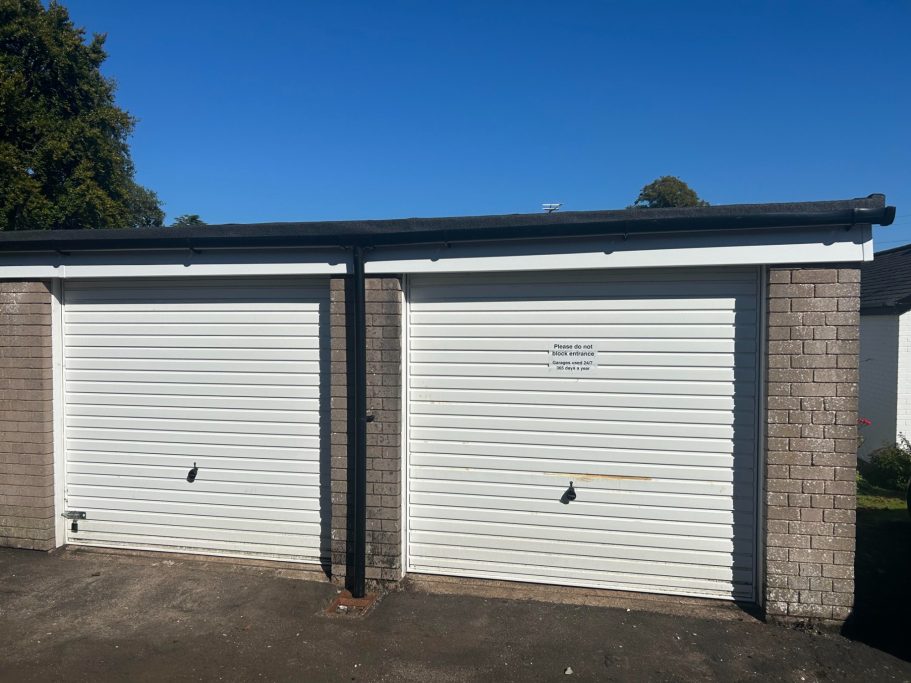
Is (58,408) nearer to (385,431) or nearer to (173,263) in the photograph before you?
(173,263)

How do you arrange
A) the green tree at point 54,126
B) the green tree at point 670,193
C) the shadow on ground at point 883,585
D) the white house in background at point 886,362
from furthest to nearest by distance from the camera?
the green tree at point 670,193
the green tree at point 54,126
the white house in background at point 886,362
the shadow on ground at point 883,585

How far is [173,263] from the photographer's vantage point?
20.3 feet

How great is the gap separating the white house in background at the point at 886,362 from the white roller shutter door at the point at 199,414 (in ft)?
31.2

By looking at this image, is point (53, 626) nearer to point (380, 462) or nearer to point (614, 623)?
point (380, 462)

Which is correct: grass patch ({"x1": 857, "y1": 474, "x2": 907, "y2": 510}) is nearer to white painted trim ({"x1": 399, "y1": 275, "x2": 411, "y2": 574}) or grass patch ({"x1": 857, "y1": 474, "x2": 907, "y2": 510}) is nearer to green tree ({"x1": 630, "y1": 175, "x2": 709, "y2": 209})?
white painted trim ({"x1": 399, "y1": 275, "x2": 411, "y2": 574})

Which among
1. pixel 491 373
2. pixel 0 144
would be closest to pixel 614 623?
pixel 491 373

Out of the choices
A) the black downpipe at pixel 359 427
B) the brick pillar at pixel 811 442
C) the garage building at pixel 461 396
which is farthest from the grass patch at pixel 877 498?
the black downpipe at pixel 359 427

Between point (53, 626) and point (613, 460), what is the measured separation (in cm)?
474

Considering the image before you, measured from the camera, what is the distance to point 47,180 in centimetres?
2114

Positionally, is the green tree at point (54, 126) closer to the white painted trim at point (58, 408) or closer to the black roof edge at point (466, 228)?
the white painted trim at point (58, 408)

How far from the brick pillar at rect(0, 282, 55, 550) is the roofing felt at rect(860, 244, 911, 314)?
9.84 m

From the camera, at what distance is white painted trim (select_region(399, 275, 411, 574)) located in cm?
589

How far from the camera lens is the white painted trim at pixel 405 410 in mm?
5887

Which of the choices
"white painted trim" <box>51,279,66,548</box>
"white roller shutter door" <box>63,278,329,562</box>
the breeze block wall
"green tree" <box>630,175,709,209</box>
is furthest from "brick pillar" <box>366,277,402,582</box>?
"green tree" <box>630,175,709,209</box>
